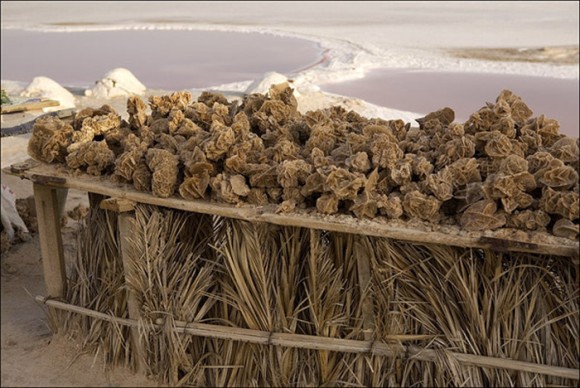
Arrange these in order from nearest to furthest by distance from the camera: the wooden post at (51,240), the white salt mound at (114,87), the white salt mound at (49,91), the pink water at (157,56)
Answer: the wooden post at (51,240), the white salt mound at (49,91), the white salt mound at (114,87), the pink water at (157,56)

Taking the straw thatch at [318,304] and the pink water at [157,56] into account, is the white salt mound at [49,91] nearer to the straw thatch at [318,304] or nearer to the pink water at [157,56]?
the pink water at [157,56]

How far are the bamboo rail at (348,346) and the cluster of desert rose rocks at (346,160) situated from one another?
593mm

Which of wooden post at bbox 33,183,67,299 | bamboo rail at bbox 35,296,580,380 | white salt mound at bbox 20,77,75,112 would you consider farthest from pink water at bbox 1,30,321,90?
bamboo rail at bbox 35,296,580,380

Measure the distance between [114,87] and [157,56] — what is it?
7059mm

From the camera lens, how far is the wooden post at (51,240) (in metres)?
4.13

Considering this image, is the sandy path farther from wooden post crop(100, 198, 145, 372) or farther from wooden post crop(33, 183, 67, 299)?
wooden post crop(33, 183, 67, 299)

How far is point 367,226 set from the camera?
313 centimetres

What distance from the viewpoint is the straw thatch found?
3.11 m

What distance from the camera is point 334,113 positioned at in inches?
169

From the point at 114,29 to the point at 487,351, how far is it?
78.7ft

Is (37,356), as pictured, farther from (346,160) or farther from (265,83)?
(265,83)

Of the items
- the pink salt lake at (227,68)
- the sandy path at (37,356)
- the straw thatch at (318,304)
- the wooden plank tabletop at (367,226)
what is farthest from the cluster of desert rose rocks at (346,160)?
the pink salt lake at (227,68)

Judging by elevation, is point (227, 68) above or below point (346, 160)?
below

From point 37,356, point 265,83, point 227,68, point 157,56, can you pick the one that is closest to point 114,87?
point 265,83
